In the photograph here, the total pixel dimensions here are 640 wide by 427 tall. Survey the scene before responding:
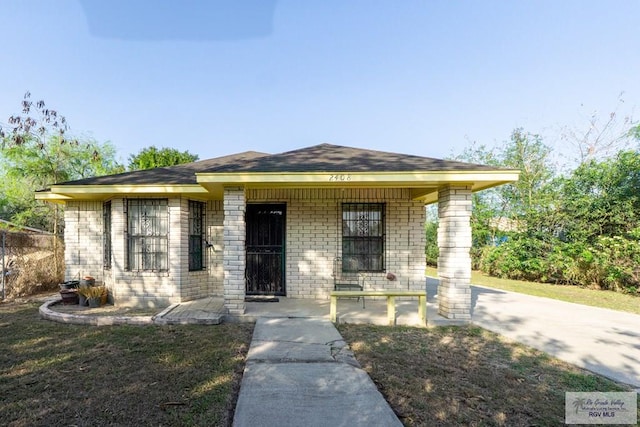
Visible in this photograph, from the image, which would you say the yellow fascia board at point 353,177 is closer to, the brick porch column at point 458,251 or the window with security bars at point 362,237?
the brick porch column at point 458,251

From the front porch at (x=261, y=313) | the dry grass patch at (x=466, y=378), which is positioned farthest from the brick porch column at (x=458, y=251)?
the dry grass patch at (x=466, y=378)

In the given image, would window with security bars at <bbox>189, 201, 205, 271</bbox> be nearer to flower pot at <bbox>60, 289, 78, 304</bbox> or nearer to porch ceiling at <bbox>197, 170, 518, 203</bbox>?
porch ceiling at <bbox>197, 170, 518, 203</bbox>

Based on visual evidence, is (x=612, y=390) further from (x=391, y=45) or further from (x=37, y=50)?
(x=37, y=50)

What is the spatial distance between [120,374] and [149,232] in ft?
13.4

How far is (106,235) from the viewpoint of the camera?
23.5 ft

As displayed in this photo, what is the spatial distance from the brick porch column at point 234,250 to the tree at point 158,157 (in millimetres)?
14555

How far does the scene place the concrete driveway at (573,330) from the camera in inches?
151

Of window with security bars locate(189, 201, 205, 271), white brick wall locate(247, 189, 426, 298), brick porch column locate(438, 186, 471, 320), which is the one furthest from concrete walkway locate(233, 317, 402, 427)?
window with security bars locate(189, 201, 205, 271)

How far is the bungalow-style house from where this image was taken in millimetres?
6254

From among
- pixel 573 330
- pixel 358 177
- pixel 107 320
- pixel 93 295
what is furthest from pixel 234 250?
pixel 573 330

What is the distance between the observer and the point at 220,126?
55.6ft

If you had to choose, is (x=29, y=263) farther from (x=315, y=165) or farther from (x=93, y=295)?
(x=315, y=165)

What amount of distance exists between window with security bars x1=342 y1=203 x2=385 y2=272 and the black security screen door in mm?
1568

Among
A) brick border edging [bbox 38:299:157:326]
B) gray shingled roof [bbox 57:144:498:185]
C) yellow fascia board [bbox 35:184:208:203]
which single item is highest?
gray shingled roof [bbox 57:144:498:185]
